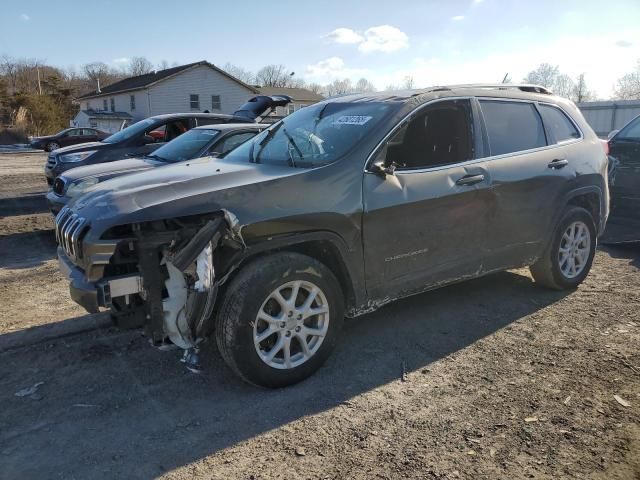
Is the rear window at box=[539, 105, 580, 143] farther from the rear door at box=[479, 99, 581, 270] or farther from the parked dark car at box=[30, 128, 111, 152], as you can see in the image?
the parked dark car at box=[30, 128, 111, 152]

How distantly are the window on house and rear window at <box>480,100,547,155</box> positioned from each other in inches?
1664

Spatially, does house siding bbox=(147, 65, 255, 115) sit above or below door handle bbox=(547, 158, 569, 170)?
above

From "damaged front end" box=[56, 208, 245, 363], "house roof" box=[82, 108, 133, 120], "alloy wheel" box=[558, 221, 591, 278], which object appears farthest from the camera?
"house roof" box=[82, 108, 133, 120]

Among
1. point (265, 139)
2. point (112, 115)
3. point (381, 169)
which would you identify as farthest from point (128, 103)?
point (381, 169)

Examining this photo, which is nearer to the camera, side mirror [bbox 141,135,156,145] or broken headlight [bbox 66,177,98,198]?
broken headlight [bbox 66,177,98,198]

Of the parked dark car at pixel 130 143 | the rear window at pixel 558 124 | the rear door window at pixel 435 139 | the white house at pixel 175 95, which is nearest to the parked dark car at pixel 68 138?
the white house at pixel 175 95

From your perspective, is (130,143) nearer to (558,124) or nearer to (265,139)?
(265,139)

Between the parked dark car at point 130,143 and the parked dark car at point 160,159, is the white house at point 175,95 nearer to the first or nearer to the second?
the parked dark car at point 130,143

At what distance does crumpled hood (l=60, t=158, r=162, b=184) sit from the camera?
6.99 meters

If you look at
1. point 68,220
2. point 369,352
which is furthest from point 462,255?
point 68,220

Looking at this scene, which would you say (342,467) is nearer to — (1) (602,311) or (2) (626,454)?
(2) (626,454)

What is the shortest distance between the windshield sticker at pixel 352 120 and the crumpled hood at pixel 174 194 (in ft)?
2.19

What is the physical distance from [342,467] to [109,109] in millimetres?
52006

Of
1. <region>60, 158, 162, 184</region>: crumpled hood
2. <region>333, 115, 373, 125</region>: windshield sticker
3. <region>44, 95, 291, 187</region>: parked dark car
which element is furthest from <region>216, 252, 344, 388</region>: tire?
<region>44, 95, 291, 187</region>: parked dark car
